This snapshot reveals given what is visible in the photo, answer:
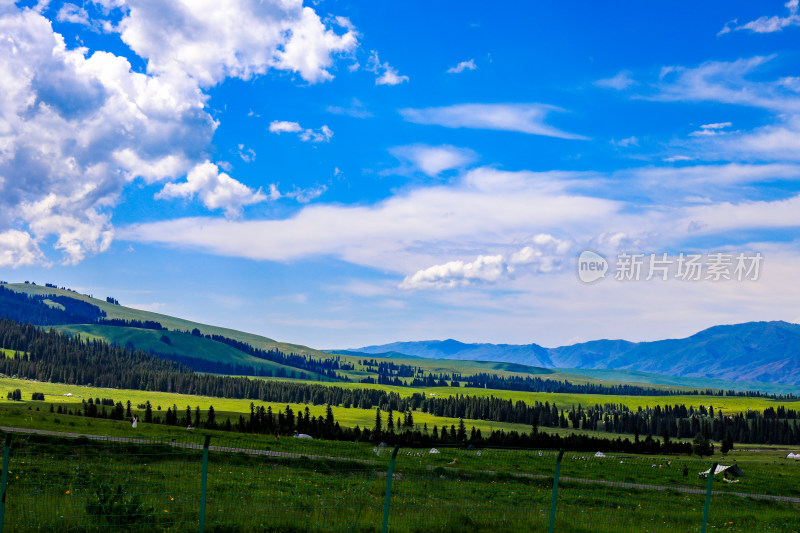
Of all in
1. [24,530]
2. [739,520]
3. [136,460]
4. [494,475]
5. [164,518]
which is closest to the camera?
[24,530]

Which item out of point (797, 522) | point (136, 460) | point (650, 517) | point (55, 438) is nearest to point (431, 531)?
point (650, 517)

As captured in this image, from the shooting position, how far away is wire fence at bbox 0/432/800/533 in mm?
17703

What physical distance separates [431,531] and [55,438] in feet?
111

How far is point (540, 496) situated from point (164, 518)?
65.4 feet

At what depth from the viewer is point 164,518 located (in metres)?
18.1

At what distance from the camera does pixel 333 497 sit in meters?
25.7

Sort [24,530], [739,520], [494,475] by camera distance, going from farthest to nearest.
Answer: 1. [494,475]
2. [739,520]
3. [24,530]

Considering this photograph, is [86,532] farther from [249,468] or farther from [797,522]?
[797,522]

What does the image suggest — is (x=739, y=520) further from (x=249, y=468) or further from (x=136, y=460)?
(x=136, y=460)

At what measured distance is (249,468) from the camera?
36906 mm

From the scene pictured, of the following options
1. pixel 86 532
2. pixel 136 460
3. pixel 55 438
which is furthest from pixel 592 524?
pixel 55 438

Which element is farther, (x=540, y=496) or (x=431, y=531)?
(x=540, y=496)

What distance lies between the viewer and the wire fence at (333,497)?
1770cm

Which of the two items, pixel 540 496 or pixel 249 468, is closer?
pixel 540 496
